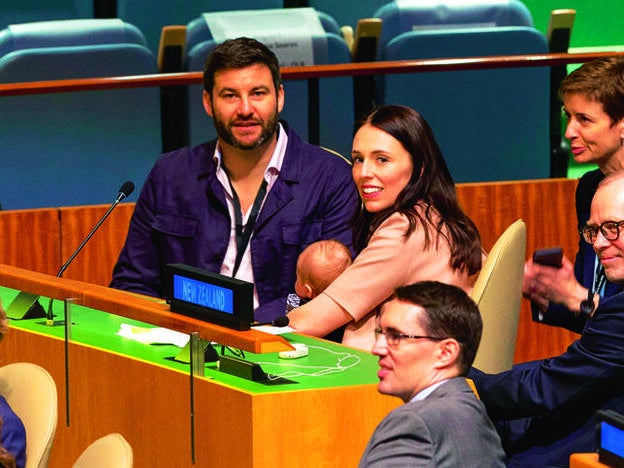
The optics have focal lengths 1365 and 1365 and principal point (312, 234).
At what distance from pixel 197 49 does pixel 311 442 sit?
297cm

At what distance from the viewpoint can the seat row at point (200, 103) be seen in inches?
193

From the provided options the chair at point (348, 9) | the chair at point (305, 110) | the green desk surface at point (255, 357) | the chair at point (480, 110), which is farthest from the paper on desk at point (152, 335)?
the chair at point (348, 9)

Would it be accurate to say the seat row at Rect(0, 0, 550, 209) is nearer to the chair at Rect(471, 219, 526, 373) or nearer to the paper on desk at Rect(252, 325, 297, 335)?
the chair at Rect(471, 219, 526, 373)

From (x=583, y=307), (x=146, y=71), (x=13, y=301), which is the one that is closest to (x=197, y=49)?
(x=146, y=71)

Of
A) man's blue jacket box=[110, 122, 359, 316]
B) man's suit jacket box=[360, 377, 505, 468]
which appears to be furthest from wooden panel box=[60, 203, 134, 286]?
man's suit jacket box=[360, 377, 505, 468]

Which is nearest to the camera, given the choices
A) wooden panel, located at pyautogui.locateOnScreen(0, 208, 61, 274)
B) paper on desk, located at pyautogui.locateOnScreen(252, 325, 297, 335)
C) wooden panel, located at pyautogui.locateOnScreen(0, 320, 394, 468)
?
wooden panel, located at pyautogui.locateOnScreen(0, 320, 394, 468)

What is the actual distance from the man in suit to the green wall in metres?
5.53

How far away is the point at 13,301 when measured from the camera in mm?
3443

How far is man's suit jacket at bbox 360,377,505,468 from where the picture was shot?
222cm

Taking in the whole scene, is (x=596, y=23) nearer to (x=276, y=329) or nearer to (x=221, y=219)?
(x=221, y=219)

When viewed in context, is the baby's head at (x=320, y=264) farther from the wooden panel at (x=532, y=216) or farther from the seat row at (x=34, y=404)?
the wooden panel at (x=532, y=216)

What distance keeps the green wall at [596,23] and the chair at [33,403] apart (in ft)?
17.3

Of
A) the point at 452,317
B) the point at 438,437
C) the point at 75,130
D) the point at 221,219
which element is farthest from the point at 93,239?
the point at 438,437

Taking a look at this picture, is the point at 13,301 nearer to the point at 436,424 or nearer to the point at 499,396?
the point at 499,396
